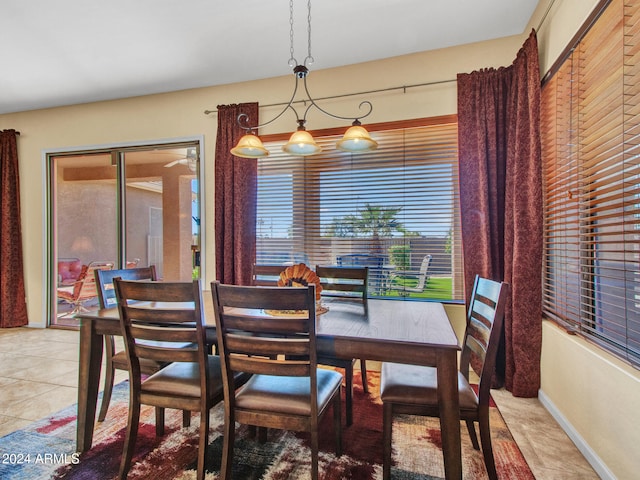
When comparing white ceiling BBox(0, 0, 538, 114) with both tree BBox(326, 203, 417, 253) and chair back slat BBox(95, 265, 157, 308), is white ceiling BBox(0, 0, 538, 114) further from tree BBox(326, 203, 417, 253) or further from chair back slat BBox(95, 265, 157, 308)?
chair back slat BBox(95, 265, 157, 308)

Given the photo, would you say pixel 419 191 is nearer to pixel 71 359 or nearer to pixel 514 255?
pixel 514 255

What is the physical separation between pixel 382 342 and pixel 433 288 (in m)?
1.90

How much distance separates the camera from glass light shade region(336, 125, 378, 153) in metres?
2.09

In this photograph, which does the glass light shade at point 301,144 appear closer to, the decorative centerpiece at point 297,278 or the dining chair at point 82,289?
the decorative centerpiece at point 297,278

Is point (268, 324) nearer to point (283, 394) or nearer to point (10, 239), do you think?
point (283, 394)

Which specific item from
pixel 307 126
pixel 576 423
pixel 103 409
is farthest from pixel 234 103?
pixel 576 423

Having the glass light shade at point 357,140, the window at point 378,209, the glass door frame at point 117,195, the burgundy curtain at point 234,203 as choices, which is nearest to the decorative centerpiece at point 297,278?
the glass light shade at point 357,140

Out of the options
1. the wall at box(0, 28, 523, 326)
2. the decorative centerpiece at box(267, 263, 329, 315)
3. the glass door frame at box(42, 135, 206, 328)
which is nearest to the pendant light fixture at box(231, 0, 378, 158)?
the decorative centerpiece at box(267, 263, 329, 315)

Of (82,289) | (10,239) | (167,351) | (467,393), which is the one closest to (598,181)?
(467,393)

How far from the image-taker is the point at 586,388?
71.1 inches

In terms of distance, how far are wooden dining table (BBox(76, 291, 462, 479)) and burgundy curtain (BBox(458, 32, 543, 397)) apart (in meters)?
0.85

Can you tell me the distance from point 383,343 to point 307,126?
2624 millimetres

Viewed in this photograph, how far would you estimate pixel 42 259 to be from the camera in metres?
4.44

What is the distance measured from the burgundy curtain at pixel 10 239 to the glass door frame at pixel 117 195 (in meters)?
0.36
